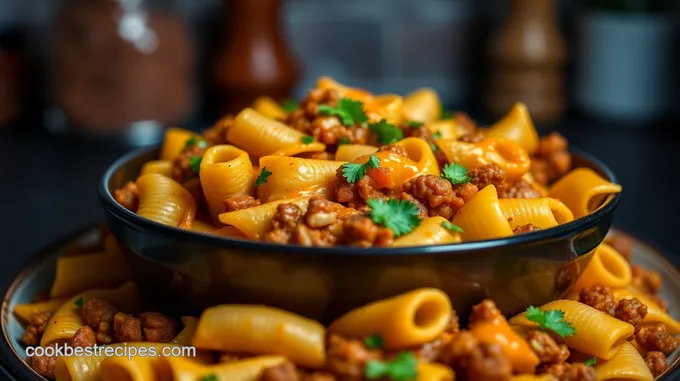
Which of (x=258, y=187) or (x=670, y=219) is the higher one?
(x=258, y=187)

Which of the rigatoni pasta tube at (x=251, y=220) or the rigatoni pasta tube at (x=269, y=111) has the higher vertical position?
the rigatoni pasta tube at (x=251, y=220)

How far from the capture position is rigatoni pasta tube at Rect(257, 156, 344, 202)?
5.17ft

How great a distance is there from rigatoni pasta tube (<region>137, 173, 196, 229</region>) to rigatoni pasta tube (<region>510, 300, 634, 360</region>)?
0.63 m

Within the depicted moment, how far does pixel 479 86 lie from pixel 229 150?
294 centimetres

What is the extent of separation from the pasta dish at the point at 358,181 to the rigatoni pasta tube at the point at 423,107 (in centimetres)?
12

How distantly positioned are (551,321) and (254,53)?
8.78 feet

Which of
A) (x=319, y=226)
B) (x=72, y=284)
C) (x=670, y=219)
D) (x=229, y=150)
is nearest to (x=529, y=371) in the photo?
(x=319, y=226)

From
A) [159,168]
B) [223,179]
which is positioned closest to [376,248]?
[223,179]

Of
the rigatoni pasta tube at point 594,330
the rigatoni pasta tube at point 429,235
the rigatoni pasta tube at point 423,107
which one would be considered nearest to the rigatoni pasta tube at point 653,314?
the rigatoni pasta tube at point 594,330

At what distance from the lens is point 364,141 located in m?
1.76

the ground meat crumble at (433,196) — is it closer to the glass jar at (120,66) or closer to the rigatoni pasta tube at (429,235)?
the rigatoni pasta tube at (429,235)

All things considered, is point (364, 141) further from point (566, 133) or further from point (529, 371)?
point (566, 133)

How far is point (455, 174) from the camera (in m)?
1.63

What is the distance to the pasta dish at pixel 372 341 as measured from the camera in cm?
128
